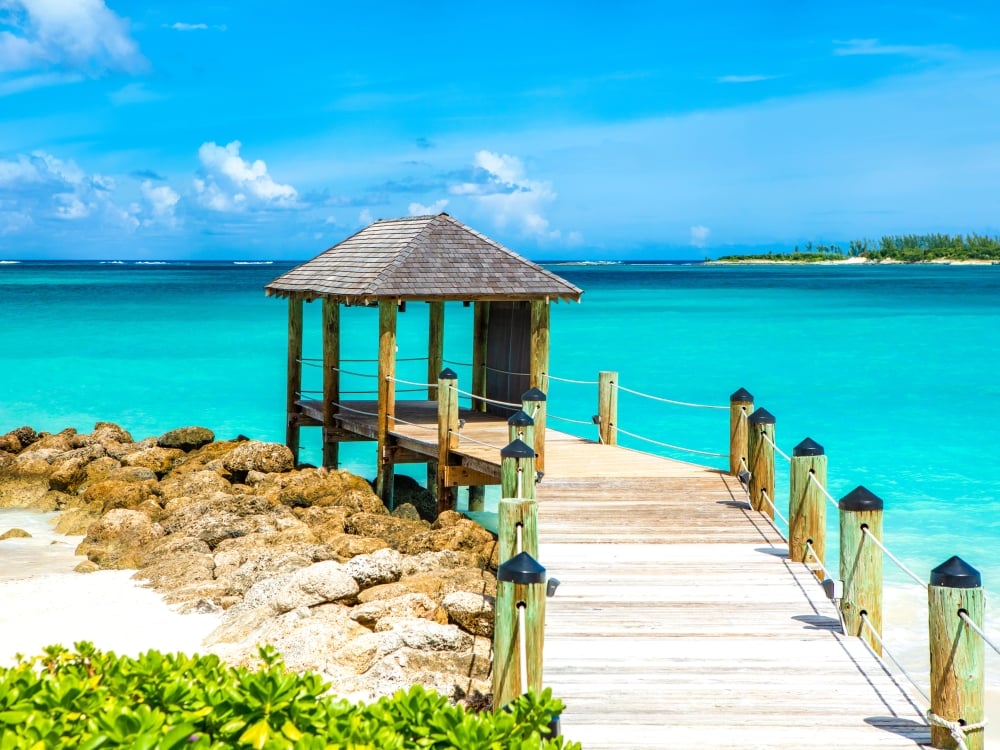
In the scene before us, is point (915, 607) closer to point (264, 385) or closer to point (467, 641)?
point (467, 641)

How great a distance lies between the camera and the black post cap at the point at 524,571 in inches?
227

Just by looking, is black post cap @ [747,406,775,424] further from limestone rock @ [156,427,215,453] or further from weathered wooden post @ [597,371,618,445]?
limestone rock @ [156,427,215,453]

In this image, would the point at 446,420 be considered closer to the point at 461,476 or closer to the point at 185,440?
the point at 461,476

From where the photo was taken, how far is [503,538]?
747 cm

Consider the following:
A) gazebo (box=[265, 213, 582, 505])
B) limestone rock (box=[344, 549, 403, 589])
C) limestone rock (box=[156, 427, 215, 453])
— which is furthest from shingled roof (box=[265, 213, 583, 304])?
limestone rock (box=[344, 549, 403, 589])

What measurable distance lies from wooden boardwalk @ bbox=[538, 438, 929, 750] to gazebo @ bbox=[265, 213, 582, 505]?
4.17m

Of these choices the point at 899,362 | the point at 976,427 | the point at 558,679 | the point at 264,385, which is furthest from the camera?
the point at 899,362

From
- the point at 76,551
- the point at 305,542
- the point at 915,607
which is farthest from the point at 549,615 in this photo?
the point at 76,551

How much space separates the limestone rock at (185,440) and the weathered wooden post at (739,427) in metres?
10.3

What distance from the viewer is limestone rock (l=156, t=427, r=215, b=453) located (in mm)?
18453

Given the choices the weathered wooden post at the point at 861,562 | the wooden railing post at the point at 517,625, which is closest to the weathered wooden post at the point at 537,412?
the weathered wooden post at the point at 861,562

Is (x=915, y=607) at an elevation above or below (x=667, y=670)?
below

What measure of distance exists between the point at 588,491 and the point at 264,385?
2377 centimetres

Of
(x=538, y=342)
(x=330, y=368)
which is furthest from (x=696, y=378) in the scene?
(x=538, y=342)
